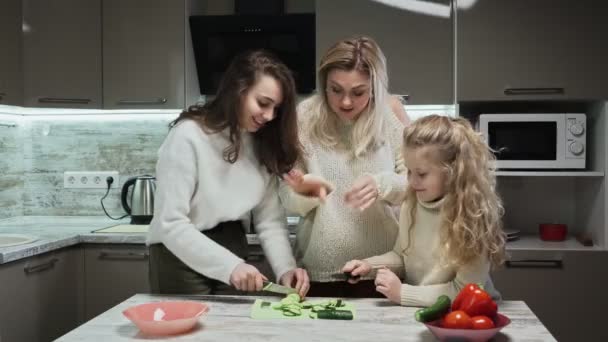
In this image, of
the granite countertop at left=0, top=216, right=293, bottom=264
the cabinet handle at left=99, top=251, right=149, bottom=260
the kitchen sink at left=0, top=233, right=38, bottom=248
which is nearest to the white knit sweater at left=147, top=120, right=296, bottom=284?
the granite countertop at left=0, top=216, right=293, bottom=264

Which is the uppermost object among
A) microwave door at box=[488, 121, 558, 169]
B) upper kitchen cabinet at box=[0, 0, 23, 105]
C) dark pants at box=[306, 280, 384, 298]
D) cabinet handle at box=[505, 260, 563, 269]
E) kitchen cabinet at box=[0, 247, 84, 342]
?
upper kitchen cabinet at box=[0, 0, 23, 105]

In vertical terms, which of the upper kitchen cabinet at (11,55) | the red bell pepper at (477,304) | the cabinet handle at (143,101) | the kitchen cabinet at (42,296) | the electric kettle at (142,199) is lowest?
the kitchen cabinet at (42,296)

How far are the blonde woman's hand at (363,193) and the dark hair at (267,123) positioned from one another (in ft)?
0.75

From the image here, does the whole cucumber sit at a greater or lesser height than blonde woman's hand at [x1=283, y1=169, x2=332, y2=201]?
lesser

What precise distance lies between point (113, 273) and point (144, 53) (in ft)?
3.45

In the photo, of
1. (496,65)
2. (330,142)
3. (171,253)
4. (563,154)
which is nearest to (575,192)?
(563,154)

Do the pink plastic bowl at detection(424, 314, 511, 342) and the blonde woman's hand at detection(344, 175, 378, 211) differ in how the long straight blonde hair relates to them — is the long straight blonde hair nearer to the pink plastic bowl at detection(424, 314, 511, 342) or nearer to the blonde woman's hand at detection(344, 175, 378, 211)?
the blonde woman's hand at detection(344, 175, 378, 211)

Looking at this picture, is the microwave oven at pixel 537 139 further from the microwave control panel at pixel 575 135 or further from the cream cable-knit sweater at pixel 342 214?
the cream cable-knit sweater at pixel 342 214

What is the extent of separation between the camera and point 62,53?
2.88 meters

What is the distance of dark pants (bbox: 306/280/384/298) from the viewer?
182 centimetres

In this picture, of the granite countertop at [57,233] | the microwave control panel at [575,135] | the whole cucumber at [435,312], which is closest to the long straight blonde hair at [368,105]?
the whole cucumber at [435,312]

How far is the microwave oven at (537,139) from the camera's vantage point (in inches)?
106

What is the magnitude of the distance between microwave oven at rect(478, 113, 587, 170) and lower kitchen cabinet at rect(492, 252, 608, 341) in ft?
1.40

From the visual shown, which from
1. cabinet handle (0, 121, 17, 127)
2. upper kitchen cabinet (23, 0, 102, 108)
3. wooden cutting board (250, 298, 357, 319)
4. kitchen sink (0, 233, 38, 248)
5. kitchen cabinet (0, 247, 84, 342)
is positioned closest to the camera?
wooden cutting board (250, 298, 357, 319)
